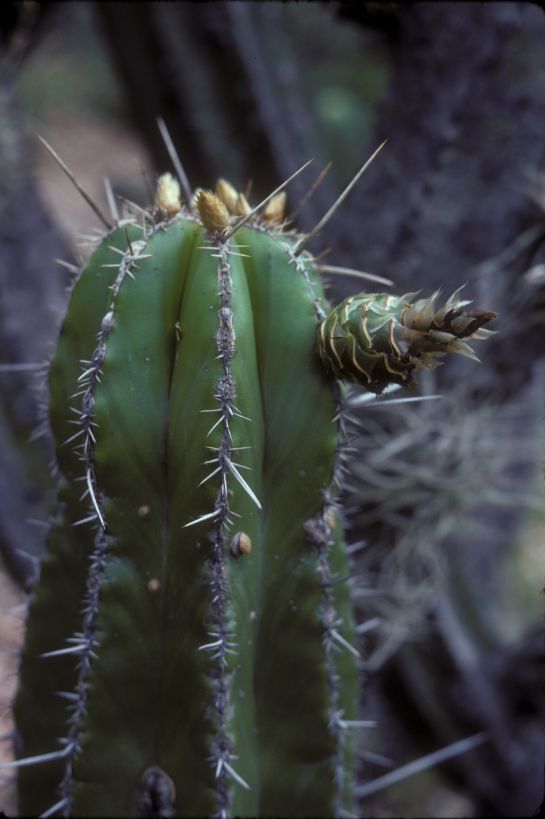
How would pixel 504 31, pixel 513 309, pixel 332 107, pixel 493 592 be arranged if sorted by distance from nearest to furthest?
pixel 504 31 < pixel 513 309 < pixel 493 592 < pixel 332 107

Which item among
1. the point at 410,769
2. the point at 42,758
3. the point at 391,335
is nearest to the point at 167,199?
the point at 391,335

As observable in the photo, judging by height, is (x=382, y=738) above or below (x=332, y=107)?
below

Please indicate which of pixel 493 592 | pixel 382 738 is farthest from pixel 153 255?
pixel 493 592

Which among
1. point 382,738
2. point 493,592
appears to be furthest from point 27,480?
point 493,592

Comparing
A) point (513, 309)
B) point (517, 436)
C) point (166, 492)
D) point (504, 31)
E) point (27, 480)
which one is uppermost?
point (504, 31)

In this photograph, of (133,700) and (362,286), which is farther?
Answer: (362,286)

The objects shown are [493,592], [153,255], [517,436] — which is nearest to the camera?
[153,255]

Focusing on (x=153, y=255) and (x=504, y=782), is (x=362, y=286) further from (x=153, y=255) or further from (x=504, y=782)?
(x=504, y=782)

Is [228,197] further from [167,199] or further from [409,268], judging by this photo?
[409,268]
